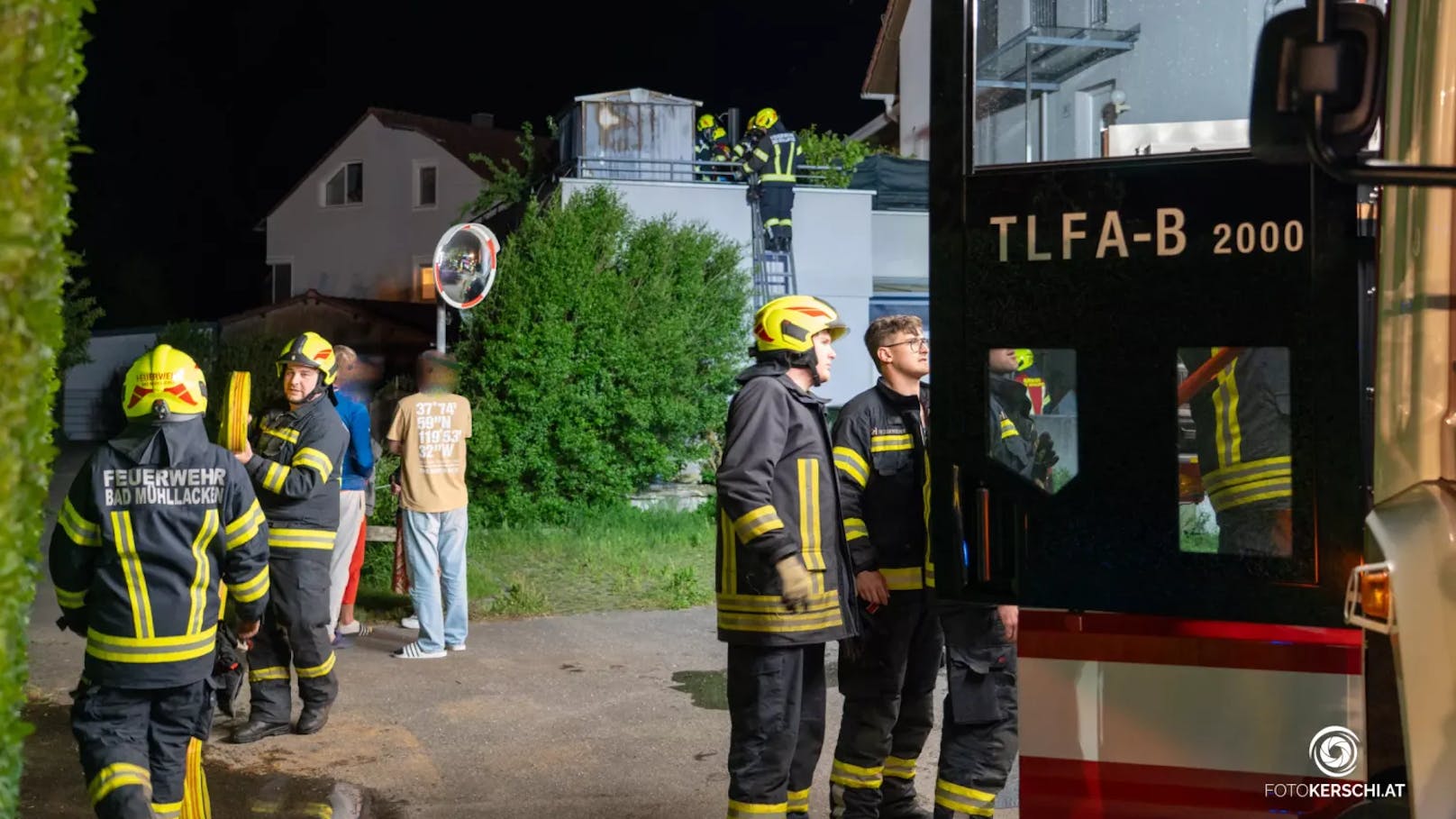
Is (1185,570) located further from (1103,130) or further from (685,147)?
(685,147)

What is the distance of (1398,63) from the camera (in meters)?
2.67

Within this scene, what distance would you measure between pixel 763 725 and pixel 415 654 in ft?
14.5

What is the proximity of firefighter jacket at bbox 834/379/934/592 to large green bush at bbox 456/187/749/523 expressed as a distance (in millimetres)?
10282

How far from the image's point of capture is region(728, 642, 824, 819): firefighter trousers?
4840 millimetres

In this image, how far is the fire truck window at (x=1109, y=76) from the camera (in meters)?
3.13

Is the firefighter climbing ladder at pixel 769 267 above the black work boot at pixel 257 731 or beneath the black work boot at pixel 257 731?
above

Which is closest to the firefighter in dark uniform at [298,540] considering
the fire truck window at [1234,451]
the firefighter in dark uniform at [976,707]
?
the firefighter in dark uniform at [976,707]

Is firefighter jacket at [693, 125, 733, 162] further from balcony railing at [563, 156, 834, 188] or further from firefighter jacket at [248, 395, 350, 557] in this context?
firefighter jacket at [248, 395, 350, 557]

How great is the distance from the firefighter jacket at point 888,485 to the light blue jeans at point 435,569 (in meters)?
3.83

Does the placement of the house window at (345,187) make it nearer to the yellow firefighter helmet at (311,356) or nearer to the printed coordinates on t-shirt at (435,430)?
the printed coordinates on t-shirt at (435,430)

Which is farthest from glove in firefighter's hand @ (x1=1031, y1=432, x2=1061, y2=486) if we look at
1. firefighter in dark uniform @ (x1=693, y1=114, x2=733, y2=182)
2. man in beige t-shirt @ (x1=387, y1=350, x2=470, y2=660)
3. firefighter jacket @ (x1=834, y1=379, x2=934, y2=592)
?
firefighter in dark uniform @ (x1=693, y1=114, x2=733, y2=182)

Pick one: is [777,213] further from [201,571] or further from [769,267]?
[201,571]

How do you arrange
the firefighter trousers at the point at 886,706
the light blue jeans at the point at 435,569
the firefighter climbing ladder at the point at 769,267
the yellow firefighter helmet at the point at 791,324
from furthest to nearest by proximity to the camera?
1. the firefighter climbing ladder at the point at 769,267
2. the light blue jeans at the point at 435,569
3. the firefighter trousers at the point at 886,706
4. the yellow firefighter helmet at the point at 791,324

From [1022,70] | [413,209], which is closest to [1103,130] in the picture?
[1022,70]
